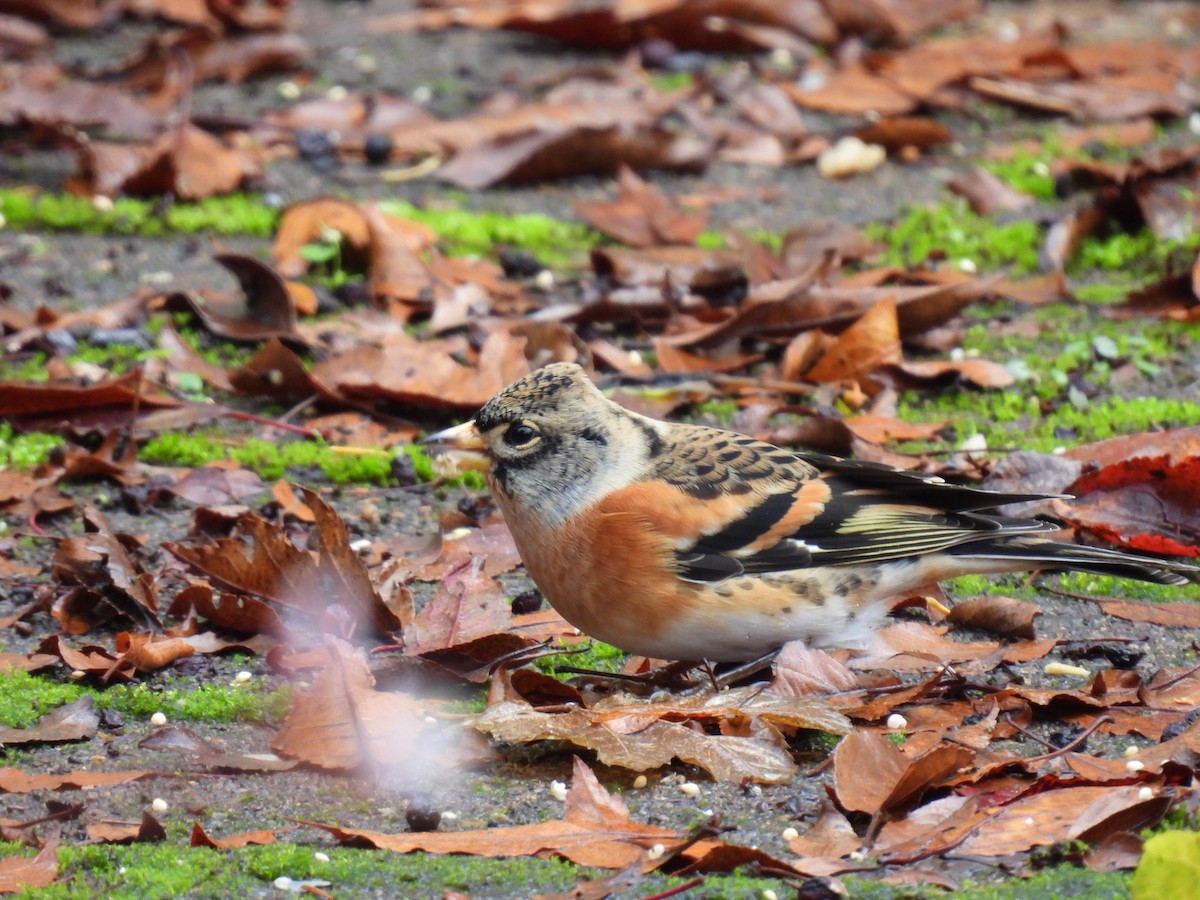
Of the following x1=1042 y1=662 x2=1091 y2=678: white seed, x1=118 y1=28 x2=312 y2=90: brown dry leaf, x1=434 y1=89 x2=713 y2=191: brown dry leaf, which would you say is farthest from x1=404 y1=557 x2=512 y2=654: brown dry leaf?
x1=118 y1=28 x2=312 y2=90: brown dry leaf

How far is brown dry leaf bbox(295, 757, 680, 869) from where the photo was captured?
3.25 meters

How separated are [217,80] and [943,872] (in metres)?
7.48

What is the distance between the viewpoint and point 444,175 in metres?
8.20

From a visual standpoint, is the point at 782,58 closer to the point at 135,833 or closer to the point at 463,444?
the point at 463,444

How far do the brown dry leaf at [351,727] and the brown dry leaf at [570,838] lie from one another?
0.30 meters

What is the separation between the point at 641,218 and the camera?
751 centimetres

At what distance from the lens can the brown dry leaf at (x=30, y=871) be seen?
3086 millimetres

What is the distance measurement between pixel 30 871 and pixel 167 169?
526 cm

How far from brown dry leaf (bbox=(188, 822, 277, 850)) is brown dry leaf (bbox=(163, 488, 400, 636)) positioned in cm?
117

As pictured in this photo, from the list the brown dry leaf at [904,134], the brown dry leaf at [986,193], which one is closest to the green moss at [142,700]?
the brown dry leaf at [986,193]

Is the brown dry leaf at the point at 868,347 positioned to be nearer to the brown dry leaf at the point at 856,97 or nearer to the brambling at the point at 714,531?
the brambling at the point at 714,531

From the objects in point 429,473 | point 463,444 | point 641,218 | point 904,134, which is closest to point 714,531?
point 463,444

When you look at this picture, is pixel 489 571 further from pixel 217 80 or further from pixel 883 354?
pixel 217 80

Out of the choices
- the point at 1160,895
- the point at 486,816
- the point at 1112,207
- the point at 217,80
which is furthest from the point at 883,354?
the point at 217,80
